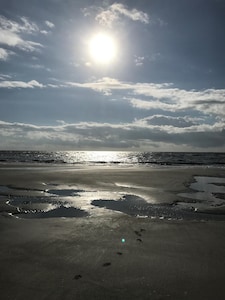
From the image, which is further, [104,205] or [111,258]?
[104,205]

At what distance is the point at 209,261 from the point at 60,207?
27.1 ft

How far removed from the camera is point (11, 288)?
5.53 meters

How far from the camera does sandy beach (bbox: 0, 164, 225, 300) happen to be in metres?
5.52

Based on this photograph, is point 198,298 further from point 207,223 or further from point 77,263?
point 207,223

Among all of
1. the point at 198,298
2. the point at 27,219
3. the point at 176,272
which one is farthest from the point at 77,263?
the point at 27,219

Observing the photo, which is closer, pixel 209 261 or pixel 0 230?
pixel 209 261

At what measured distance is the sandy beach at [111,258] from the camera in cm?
552

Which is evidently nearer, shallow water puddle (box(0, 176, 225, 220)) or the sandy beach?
the sandy beach

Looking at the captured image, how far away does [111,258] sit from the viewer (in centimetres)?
702

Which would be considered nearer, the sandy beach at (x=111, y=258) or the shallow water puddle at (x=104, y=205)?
the sandy beach at (x=111, y=258)

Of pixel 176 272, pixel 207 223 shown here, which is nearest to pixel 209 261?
pixel 176 272

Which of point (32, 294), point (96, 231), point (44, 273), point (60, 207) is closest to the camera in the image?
point (32, 294)

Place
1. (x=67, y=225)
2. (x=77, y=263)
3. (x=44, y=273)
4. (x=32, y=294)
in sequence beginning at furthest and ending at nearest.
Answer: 1. (x=67, y=225)
2. (x=77, y=263)
3. (x=44, y=273)
4. (x=32, y=294)

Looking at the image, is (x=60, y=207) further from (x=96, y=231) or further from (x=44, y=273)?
(x=44, y=273)
